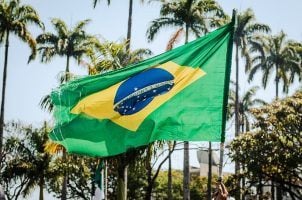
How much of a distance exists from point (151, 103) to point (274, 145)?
27.8m

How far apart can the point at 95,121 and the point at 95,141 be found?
0.34 meters

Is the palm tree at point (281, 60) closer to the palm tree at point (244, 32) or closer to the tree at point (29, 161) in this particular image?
the palm tree at point (244, 32)

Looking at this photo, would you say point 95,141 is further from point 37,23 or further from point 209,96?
point 37,23

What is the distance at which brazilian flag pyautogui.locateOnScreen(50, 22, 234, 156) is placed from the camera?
7.97 m

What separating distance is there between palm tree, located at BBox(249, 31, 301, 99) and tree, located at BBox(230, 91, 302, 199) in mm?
17581

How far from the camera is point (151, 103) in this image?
8.17 metres

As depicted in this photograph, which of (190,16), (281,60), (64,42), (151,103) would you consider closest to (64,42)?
(64,42)

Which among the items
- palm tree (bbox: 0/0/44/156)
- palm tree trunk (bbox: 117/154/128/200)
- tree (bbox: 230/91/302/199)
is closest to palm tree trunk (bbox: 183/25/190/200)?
tree (bbox: 230/91/302/199)

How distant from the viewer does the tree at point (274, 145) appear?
106ft

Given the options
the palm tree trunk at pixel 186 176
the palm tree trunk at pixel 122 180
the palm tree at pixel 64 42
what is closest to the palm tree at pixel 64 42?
the palm tree at pixel 64 42

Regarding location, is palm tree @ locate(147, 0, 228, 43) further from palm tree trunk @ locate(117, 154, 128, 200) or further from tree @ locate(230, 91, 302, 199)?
palm tree trunk @ locate(117, 154, 128, 200)

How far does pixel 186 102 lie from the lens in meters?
8.14

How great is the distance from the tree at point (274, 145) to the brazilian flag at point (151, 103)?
2483cm

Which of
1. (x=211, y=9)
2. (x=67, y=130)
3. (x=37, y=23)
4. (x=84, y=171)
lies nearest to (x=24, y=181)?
(x=84, y=171)
